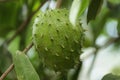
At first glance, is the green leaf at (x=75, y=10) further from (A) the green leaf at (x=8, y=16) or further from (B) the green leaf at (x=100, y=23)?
(A) the green leaf at (x=8, y=16)

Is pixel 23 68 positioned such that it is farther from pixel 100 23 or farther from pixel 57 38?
pixel 100 23

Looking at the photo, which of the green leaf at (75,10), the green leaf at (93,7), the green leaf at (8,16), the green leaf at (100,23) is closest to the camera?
the green leaf at (75,10)

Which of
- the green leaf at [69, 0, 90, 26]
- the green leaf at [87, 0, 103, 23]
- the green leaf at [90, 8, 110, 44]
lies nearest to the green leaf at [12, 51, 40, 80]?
the green leaf at [69, 0, 90, 26]

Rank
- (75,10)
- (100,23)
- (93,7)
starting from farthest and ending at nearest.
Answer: (100,23)
(93,7)
(75,10)

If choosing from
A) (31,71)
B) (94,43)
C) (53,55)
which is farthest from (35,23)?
(94,43)

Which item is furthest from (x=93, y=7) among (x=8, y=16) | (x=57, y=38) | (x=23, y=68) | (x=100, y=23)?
(x=8, y=16)

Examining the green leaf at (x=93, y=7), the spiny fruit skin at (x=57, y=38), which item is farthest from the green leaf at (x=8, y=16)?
the green leaf at (x=93, y=7)
